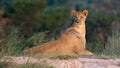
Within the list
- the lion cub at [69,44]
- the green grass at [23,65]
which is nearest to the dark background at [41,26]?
the lion cub at [69,44]

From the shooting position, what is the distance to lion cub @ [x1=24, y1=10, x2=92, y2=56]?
12.6 meters

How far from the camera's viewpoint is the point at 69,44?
42.6 feet

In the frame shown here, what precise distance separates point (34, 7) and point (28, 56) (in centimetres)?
2314

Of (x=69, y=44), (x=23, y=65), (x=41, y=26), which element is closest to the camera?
(x=23, y=65)

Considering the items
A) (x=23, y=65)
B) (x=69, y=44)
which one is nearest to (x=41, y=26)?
(x=69, y=44)

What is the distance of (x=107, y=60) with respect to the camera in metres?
11.7

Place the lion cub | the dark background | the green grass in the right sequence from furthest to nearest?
the dark background → the lion cub → the green grass

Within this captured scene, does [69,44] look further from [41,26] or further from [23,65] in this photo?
[41,26]

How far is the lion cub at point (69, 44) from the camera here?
12594mm

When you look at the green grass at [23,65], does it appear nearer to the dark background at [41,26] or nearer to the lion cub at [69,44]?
the dark background at [41,26]

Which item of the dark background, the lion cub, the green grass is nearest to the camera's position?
the green grass

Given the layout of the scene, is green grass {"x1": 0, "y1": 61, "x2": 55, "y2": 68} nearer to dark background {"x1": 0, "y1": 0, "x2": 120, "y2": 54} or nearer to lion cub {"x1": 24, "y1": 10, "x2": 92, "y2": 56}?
dark background {"x1": 0, "y1": 0, "x2": 120, "y2": 54}

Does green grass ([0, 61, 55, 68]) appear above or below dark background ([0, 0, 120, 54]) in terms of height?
above

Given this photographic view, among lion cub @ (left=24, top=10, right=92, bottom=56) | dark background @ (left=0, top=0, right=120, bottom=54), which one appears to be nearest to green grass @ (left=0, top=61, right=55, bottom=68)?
dark background @ (left=0, top=0, right=120, bottom=54)
